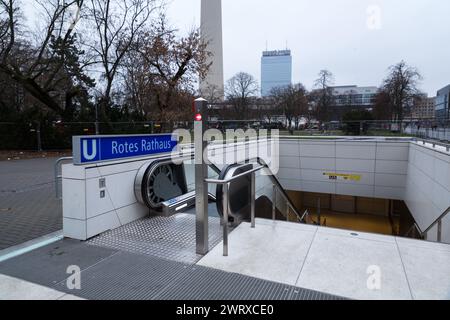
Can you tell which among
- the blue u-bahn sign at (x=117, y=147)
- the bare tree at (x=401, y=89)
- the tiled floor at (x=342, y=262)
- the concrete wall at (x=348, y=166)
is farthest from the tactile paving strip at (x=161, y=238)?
the bare tree at (x=401, y=89)

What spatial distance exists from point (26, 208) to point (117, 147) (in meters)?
2.46

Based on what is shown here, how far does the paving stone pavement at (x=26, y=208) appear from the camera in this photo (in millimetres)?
4090

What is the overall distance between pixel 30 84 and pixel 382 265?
18032 mm

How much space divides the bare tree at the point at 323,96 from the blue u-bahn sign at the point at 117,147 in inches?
1106

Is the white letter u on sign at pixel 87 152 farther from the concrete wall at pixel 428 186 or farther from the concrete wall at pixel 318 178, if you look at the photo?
the concrete wall at pixel 428 186

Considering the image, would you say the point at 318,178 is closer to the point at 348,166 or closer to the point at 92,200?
the point at 348,166

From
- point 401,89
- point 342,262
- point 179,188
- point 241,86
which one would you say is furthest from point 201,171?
point 241,86

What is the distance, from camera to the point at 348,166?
13922mm

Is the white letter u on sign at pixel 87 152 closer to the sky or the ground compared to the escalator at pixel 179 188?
closer to the sky

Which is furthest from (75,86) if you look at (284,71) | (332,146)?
(284,71)

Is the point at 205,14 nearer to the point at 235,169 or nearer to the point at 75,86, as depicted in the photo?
the point at 75,86

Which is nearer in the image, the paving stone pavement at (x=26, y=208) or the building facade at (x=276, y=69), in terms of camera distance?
the paving stone pavement at (x=26, y=208)

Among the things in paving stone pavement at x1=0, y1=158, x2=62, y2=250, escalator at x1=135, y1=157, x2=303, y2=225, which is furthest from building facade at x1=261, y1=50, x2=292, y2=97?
escalator at x1=135, y1=157, x2=303, y2=225
